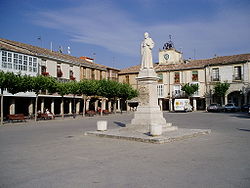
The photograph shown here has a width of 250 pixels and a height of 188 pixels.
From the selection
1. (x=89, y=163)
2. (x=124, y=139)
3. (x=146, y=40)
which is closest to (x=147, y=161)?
(x=89, y=163)

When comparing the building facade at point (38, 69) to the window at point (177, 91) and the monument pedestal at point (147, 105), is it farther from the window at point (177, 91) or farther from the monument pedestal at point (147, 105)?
the monument pedestal at point (147, 105)

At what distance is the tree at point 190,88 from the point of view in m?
41.7

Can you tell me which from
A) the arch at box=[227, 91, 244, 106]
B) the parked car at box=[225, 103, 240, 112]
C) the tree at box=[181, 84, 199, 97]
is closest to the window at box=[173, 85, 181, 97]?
the tree at box=[181, 84, 199, 97]

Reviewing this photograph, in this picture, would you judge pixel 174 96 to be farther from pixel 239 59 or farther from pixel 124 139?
pixel 124 139

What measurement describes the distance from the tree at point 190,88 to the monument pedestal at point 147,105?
30.4 m

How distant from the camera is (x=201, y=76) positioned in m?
43.2

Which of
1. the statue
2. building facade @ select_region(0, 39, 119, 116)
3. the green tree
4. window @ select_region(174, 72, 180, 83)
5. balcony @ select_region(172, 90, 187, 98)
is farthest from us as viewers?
window @ select_region(174, 72, 180, 83)

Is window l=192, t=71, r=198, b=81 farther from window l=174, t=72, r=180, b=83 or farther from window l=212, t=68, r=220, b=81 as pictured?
window l=212, t=68, r=220, b=81

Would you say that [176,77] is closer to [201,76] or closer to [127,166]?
[201,76]

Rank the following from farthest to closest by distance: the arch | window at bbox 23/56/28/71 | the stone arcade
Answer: the arch → window at bbox 23/56/28/71 → the stone arcade

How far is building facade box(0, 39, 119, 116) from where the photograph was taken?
87.6ft

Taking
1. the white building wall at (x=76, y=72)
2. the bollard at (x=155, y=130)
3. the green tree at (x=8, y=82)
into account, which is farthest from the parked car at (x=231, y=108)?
the bollard at (x=155, y=130)

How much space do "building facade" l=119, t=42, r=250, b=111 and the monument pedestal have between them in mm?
30835

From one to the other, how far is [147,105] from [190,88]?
31.0 metres
